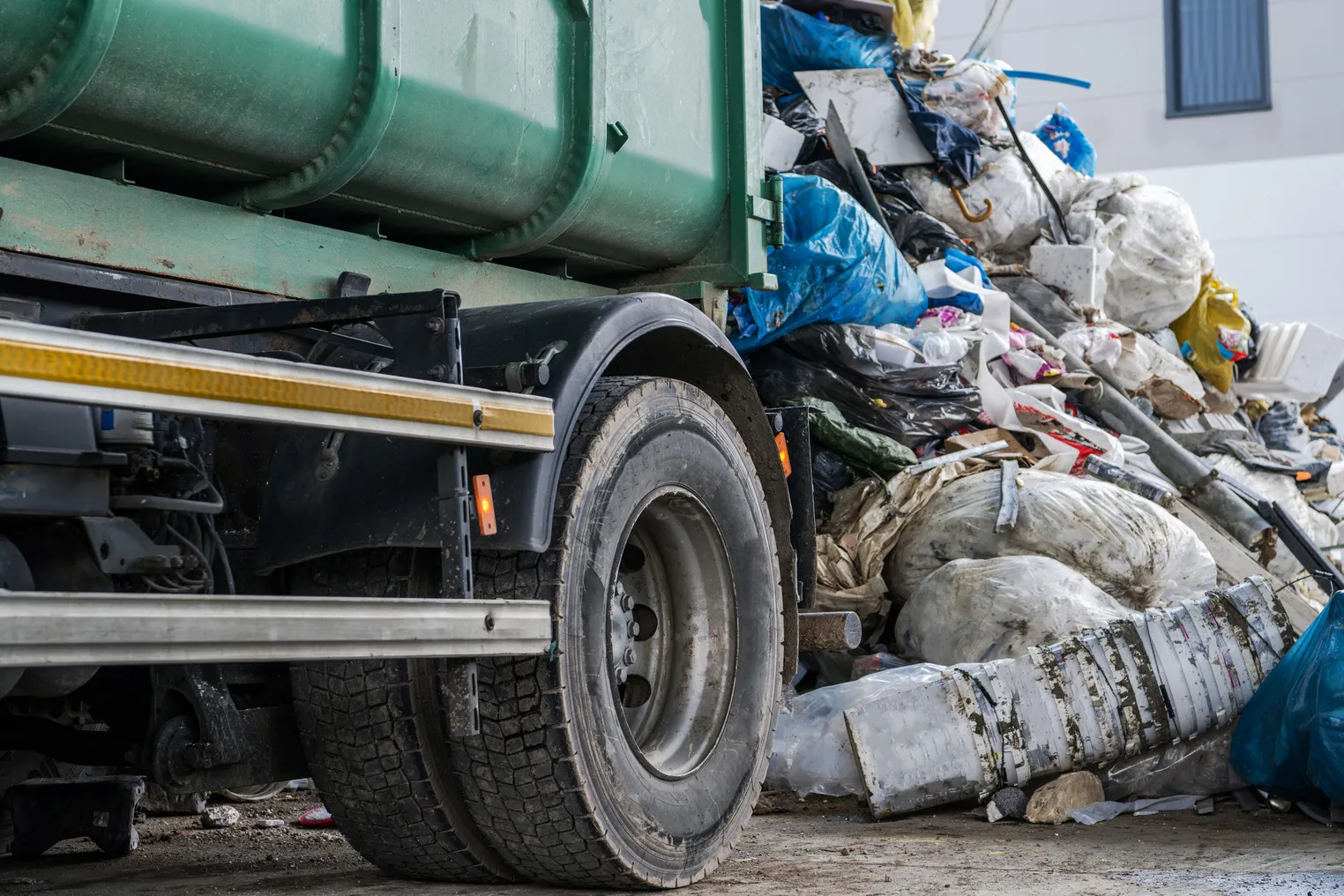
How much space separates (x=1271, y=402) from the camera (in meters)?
9.91

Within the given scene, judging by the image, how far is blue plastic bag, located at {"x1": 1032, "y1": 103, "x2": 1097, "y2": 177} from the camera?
32.8 ft

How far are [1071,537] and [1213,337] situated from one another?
186 inches

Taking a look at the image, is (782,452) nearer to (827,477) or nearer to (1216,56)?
(827,477)

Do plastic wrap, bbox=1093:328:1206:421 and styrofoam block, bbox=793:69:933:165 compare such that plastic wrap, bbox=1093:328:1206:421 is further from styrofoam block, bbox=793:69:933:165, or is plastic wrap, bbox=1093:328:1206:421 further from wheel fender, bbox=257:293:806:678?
wheel fender, bbox=257:293:806:678

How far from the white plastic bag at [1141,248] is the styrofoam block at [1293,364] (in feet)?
2.91

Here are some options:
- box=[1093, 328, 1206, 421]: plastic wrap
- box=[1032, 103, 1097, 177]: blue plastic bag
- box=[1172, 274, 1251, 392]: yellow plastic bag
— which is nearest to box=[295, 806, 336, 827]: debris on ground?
box=[1093, 328, 1206, 421]: plastic wrap

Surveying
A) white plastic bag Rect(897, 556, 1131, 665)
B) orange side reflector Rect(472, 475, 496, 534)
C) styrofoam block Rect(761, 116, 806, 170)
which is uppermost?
styrofoam block Rect(761, 116, 806, 170)

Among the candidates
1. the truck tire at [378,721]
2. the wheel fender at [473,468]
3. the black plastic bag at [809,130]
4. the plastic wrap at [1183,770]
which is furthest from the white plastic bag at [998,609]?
the black plastic bag at [809,130]

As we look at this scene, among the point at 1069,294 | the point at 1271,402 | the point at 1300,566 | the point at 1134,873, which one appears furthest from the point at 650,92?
the point at 1271,402

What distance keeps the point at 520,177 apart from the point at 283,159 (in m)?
0.52

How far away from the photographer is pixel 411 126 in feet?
8.09

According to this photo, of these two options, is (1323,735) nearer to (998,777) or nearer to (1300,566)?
(998,777)

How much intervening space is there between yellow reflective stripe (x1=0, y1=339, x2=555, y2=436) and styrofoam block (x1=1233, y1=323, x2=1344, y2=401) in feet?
27.7

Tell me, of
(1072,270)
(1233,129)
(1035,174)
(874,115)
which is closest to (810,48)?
(874,115)
